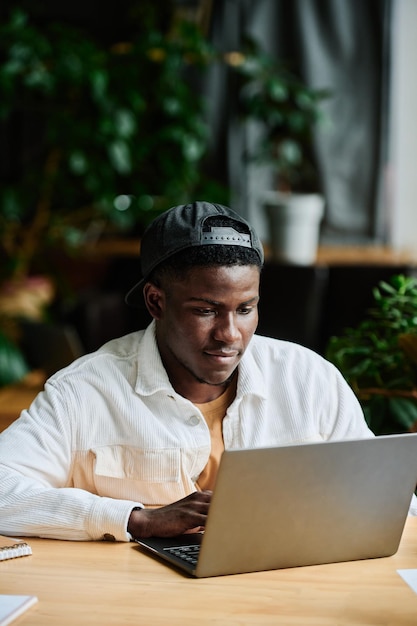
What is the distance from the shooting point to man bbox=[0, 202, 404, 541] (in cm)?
165

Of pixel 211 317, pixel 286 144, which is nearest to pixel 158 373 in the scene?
pixel 211 317

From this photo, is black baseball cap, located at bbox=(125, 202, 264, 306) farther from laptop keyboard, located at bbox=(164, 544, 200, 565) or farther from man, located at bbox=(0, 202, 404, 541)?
laptop keyboard, located at bbox=(164, 544, 200, 565)

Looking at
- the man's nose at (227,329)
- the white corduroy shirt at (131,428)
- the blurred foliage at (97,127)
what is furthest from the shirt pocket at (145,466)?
the blurred foliage at (97,127)

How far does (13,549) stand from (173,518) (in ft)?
0.84

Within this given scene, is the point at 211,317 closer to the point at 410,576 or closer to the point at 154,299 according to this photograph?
the point at 154,299

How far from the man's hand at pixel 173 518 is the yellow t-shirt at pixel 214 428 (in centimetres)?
22

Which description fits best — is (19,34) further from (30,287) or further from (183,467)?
(183,467)

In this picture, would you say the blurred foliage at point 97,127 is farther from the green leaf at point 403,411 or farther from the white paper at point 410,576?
the white paper at point 410,576

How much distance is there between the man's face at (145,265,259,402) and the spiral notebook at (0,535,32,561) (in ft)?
1.44

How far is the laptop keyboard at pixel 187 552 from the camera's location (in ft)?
4.85

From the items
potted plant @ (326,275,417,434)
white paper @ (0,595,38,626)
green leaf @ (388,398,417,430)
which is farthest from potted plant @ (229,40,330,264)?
white paper @ (0,595,38,626)

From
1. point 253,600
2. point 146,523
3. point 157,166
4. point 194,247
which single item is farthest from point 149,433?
point 157,166

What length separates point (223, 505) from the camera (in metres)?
1.39

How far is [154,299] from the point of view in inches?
72.0
